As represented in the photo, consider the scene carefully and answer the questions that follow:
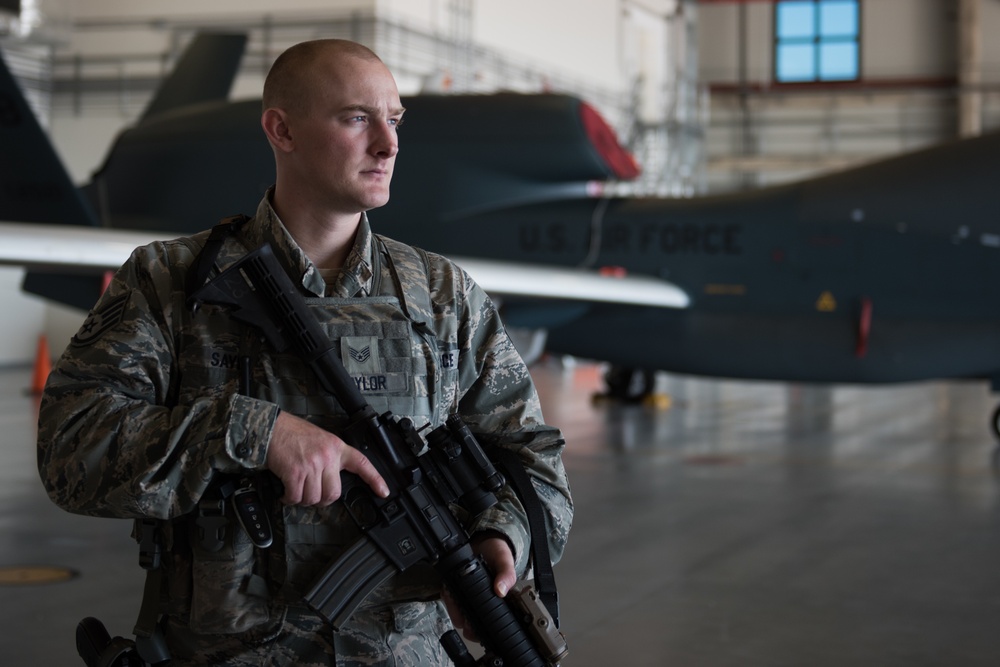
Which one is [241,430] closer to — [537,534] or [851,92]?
[537,534]

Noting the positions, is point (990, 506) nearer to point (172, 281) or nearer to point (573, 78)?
point (172, 281)

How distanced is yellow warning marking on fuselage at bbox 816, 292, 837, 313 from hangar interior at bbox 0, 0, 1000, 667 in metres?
1.10

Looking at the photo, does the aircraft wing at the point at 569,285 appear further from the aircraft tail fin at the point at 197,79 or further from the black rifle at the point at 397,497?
the black rifle at the point at 397,497

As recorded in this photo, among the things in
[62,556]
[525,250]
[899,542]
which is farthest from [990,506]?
[62,556]

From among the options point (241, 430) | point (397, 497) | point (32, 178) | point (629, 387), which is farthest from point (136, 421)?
point (629, 387)

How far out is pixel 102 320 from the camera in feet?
5.16

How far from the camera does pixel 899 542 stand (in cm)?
515

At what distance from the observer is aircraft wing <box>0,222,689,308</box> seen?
543 cm

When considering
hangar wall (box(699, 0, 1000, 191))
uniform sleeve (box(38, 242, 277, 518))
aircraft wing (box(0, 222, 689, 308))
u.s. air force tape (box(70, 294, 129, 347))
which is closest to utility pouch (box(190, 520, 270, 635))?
uniform sleeve (box(38, 242, 277, 518))

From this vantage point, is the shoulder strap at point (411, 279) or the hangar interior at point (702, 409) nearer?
the shoulder strap at point (411, 279)

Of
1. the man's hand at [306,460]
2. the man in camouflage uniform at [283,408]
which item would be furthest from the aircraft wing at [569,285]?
the man's hand at [306,460]

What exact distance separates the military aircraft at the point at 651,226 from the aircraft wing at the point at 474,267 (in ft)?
0.20

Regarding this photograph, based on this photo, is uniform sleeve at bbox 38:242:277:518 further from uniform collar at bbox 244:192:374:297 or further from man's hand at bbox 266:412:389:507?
uniform collar at bbox 244:192:374:297

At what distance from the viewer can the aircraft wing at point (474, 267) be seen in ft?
17.8
